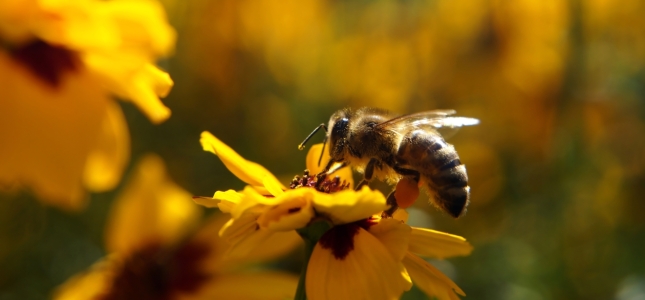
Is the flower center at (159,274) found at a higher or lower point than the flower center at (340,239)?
lower

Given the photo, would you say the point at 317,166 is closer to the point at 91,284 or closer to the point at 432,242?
the point at 432,242

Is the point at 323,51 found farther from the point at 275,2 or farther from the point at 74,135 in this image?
the point at 74,135

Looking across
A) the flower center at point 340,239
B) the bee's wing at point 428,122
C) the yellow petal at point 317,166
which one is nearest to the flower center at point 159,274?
the yellow petal at point 317,166

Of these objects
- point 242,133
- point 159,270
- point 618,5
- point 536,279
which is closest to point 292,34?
point 242,133

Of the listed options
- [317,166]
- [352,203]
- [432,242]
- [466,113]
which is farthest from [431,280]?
[466,113]

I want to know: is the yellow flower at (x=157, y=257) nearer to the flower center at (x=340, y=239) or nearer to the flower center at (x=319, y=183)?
the flower center at (x=319, y=183)

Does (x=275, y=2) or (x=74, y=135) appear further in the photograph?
(x=275, y=2)
